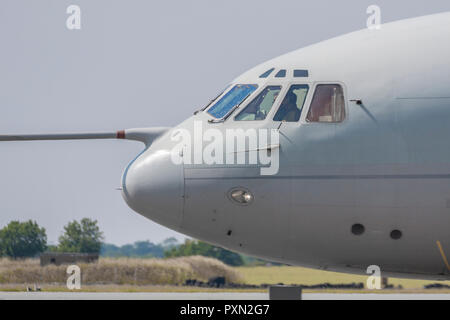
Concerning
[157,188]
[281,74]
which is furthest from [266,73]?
[157,188]

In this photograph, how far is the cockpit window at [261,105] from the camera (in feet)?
42.0

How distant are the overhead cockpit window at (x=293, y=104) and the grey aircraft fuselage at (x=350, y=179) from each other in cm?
7

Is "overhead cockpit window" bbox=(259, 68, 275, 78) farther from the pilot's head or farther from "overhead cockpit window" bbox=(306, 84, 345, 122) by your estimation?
"overhead cockpit window" bbox=(306, 84, 345, 122)

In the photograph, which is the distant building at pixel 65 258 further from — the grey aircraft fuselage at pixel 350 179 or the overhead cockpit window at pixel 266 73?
the overhead cockpit window at pixel 266 73

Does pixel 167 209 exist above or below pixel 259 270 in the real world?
above

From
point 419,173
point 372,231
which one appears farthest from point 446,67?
point 372,231

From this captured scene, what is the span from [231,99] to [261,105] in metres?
0.61

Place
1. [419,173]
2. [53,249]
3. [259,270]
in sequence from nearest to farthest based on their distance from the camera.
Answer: [419,173] < [53,249] < [259,270]

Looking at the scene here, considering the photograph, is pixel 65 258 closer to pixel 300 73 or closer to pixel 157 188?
pixel 157 188

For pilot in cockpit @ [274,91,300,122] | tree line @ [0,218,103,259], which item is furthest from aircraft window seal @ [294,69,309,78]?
tree line @ [0,218,103,259]

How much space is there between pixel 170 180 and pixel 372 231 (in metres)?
2.95

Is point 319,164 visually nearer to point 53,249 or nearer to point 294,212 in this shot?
point 294,212

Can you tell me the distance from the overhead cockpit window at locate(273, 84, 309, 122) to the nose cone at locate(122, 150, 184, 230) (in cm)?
165

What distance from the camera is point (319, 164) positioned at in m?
12.1
